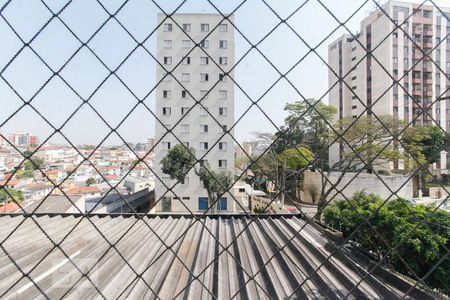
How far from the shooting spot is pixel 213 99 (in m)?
8.91

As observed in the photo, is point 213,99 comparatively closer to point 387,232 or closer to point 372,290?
point 387,232

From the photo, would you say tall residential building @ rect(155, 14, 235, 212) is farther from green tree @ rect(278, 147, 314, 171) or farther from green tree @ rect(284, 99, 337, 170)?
green tree @ rect(284, 99, 337, 170)

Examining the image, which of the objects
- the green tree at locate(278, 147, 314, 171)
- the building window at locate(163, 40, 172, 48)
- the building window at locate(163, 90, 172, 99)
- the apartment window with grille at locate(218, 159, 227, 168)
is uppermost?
the building window at locate(163, 40, 172, 48)

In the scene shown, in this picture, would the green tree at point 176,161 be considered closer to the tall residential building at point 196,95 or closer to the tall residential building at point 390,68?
the tall residential building at point 196,95

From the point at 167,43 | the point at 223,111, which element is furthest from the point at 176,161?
the point at 167,43

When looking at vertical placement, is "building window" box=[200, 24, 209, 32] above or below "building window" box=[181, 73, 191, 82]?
above

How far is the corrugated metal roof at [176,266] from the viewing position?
3.82 feet

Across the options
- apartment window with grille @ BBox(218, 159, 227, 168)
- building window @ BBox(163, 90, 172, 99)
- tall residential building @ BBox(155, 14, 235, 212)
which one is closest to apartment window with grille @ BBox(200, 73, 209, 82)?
tall residential building @ BBox(155, 14, 235, 212)

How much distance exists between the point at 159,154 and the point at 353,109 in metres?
7.64

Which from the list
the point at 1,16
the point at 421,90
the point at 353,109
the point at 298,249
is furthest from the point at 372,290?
the point at 421,90

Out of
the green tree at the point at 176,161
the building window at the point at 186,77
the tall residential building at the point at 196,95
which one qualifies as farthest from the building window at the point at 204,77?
the green tree at the point at 176,161

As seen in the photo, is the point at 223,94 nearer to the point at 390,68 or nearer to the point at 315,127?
→ the point at 390,68

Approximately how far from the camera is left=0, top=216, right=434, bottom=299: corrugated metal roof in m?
1.17

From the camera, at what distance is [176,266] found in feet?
→ 4.75
